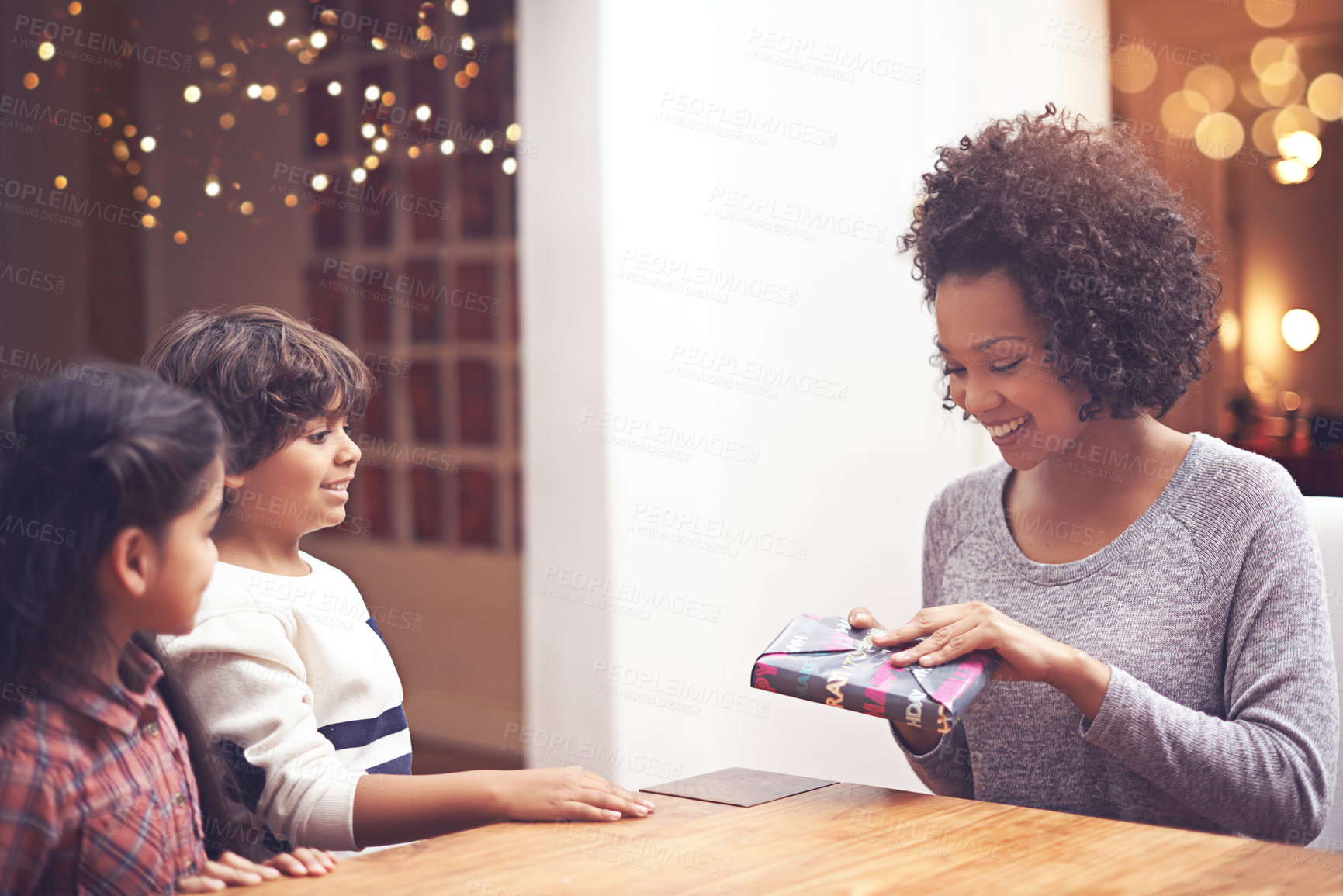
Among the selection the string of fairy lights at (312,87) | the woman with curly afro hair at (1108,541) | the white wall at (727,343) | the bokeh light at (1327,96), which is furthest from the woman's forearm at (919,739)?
the bokeh light at (1327,96)

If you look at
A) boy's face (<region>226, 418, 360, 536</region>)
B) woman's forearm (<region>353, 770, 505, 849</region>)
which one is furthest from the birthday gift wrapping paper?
boy's face (<region>226, 418, 360, 536</region>)

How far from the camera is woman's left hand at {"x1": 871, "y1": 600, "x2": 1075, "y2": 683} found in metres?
1.28

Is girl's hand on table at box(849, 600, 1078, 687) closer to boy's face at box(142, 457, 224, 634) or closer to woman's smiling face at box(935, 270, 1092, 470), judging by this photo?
woman's smiling face at box(935, 270, 1092, 470)

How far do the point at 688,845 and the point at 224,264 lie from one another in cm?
443

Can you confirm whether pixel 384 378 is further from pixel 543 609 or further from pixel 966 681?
pixel 966 681

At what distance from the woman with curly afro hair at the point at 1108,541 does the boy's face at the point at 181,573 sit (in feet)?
2.46

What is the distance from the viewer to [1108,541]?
5.16ft

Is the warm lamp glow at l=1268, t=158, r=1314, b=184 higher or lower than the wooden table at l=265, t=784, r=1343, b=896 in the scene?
higher

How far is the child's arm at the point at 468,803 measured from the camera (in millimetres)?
1207

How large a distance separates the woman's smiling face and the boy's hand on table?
39.6 inches

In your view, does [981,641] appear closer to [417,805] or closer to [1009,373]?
[1009,373]

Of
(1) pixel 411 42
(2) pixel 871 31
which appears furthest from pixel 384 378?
(2) pixel 871 31

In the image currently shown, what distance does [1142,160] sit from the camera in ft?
5.42

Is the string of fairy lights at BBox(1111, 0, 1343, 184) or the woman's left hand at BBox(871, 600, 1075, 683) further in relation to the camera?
the string of fairy lights at BBox(1111, 0, 1343, 184)
